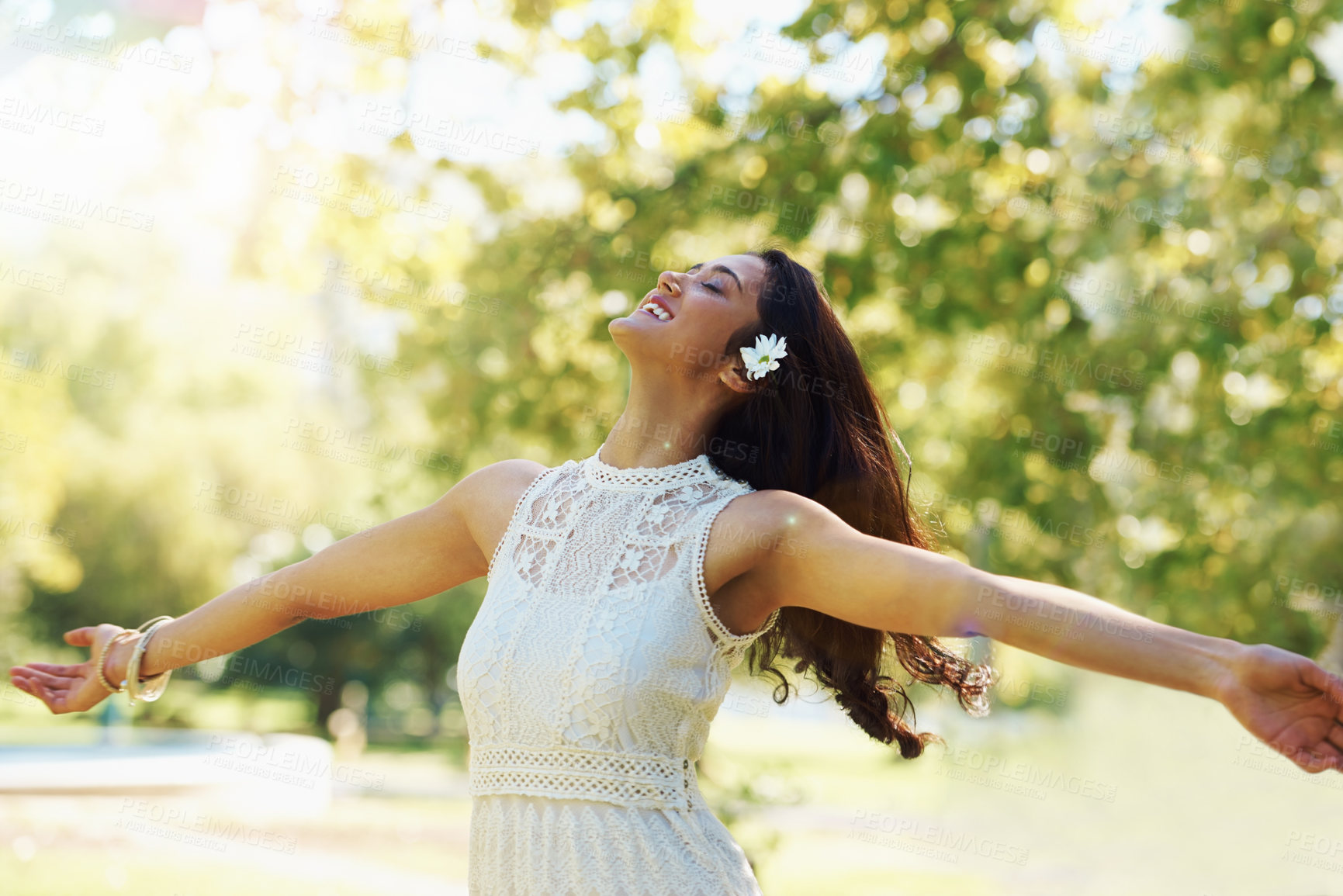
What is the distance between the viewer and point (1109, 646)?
1.88 meters

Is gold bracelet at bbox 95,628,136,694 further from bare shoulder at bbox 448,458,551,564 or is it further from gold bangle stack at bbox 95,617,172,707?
bare shoulder at bbox 448,458,551,564

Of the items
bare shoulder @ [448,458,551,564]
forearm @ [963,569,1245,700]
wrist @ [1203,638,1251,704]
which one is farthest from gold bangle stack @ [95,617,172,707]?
wrist @ [1203,638,1251,704]

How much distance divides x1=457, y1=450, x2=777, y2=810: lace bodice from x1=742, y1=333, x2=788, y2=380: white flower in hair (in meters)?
0.29

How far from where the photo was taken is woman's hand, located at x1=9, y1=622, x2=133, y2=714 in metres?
2.82

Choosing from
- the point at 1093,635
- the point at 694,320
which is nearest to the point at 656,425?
the point at 694,320

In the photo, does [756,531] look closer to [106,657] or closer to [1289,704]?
[1289,704]

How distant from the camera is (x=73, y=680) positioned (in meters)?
2.88

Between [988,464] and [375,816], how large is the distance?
9.67m

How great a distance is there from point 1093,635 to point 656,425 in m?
1.18

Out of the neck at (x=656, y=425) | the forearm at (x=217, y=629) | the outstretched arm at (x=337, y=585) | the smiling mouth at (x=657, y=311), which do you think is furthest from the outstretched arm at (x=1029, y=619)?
the forearm at (x=217, y=629)

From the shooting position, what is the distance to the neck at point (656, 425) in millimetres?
2742

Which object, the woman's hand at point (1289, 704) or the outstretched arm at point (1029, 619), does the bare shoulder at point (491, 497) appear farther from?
the woman's hand at point (1289, 704)

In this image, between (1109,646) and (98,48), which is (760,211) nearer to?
(98,48)

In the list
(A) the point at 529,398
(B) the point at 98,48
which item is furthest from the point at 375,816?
(B) the point at 98,48
